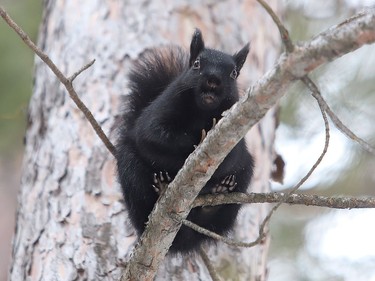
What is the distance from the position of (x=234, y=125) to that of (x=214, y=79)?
1.71 feet

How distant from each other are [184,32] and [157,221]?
1168mm

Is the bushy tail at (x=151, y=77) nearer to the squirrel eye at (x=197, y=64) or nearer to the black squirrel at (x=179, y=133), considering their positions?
the black squirrel at (x=179, y=133)

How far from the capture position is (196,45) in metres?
2.44

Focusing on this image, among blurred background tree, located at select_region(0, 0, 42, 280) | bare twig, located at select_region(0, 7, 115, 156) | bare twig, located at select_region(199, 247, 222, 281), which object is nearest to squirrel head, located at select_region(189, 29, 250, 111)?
bare twig, located at select_region(0, 7, 115, 156)

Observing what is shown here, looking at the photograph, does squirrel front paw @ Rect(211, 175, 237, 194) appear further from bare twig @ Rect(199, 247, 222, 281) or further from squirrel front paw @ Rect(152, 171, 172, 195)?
bare twig @ Rect(199, 247, 222, 281)

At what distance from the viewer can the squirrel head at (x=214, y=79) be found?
226cm

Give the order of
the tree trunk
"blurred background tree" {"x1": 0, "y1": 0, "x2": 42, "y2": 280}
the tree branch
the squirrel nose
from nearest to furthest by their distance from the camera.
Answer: the tree branch
the squirrel nose
the tree trunk
"blurred background tree" {"x1": 0, "y1": 0, "x2": 42, "y2": 280}

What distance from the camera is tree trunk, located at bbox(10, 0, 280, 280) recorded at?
2600 millimetres

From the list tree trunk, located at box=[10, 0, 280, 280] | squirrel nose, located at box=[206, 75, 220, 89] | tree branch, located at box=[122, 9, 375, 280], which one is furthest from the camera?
tree trunk, located at box=[10, 0, 280, 280]

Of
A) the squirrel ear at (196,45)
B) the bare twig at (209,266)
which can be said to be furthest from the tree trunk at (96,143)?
the squirrel ear at (196,45)

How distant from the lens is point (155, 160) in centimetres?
240

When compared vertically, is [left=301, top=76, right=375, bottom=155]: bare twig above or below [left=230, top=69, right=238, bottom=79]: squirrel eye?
below

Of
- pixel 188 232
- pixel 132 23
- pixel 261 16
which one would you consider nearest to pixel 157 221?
pixel 188 232

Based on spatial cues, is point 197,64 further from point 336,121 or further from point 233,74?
point 336,121
